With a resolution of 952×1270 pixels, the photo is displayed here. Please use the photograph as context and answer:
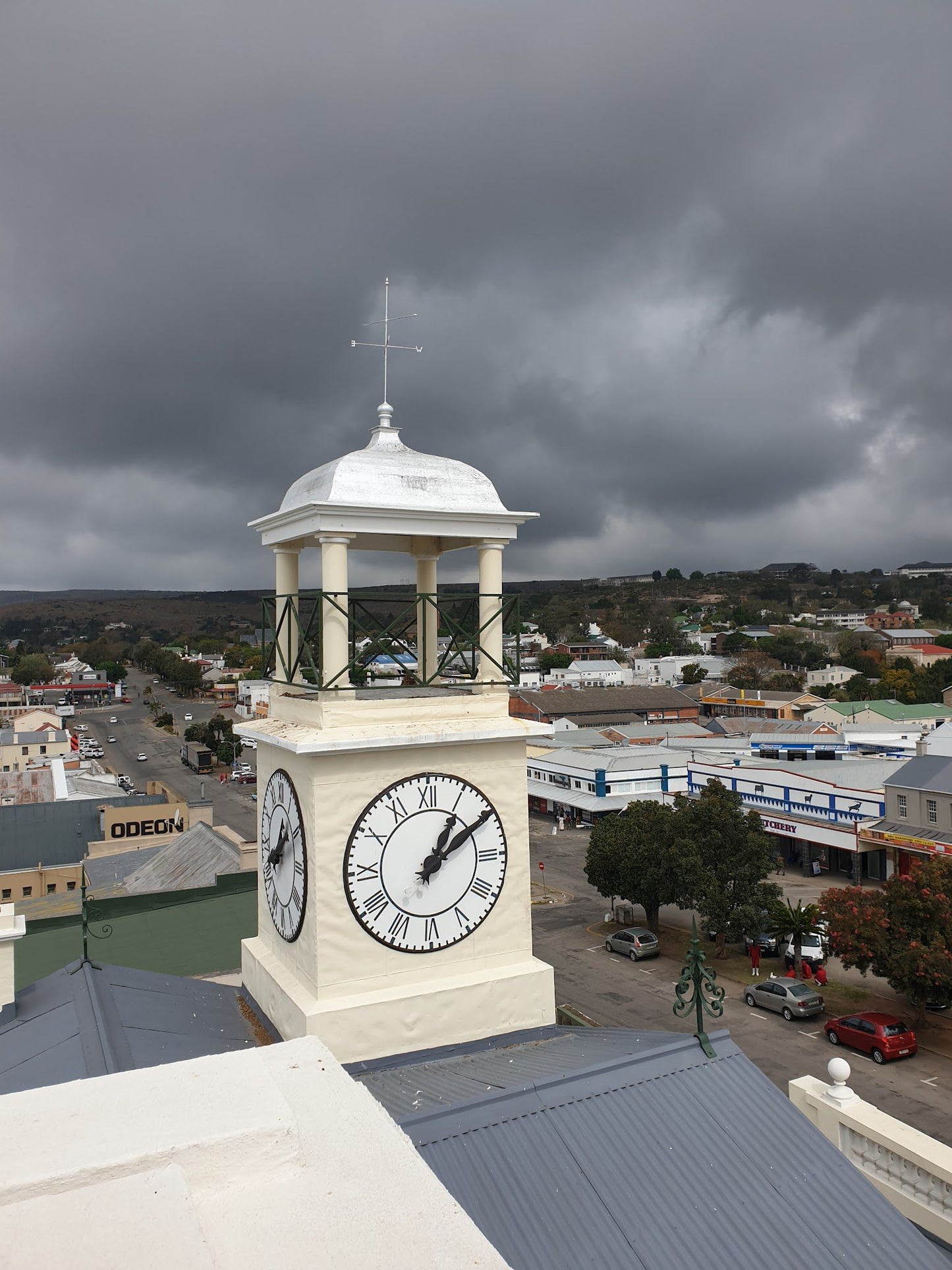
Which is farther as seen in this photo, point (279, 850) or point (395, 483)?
point (279, 850)

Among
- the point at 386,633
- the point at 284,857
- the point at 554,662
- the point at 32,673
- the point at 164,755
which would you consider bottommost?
the point at 164,755

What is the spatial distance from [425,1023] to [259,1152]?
497 centimetres

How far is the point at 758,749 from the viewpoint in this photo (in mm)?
56344

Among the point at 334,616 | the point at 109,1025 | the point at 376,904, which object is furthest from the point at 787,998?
the point at 334,616

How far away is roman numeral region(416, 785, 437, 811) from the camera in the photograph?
8.20 metres

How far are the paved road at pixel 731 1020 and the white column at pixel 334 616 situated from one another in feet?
50.8

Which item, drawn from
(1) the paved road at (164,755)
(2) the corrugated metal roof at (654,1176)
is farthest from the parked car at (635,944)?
(2) the corrugated metal roof at (654,1176)

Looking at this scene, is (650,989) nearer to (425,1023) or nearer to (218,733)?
(425,1023)

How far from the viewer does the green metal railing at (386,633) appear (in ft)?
26.9

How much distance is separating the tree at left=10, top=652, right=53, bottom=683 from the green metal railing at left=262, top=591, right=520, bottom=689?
163 metres

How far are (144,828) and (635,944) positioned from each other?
73.4ft

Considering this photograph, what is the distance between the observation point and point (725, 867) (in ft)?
94.1

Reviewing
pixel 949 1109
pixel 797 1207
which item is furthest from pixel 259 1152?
pixel 949 1109

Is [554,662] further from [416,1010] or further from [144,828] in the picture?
[416,1010]
